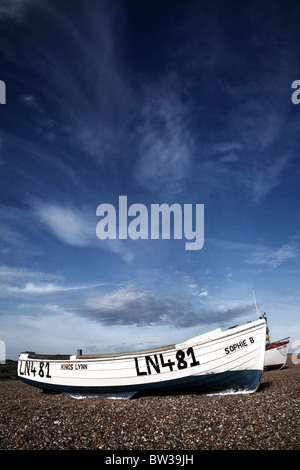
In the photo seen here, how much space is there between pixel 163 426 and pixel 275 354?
31.8m

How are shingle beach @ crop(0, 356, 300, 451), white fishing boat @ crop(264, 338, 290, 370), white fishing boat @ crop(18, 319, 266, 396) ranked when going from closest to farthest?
shingle beach @ crop(0, 356, 300, 451), white fishing boat @ crop(18, 319, 266, 396), white fishing boat @ crop(264, 338, 290, 370)

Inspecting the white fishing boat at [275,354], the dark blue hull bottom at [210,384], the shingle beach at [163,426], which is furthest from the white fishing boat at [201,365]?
the white fishing boat at [275,354]

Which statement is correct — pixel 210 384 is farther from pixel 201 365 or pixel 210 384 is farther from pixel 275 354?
pixel 275 354

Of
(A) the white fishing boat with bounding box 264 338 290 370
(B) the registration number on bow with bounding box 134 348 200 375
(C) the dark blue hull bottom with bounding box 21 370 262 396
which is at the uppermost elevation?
(B) the registration number on bow with bounding box 134 348 200 375

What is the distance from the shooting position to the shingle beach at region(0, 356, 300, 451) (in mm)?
9281

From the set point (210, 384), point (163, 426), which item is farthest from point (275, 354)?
point (163, 426)

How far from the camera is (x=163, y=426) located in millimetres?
10773

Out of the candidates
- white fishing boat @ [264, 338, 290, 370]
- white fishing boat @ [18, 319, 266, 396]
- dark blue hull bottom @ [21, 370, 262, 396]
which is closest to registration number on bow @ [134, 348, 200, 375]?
white fishing boat @ [18, 319, 266, 396]

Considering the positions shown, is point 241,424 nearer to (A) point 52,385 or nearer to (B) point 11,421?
(B) point 11,421

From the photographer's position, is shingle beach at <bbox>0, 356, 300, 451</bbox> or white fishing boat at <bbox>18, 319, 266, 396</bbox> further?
white fishing boat at <bbox>18, 319, 266, 396</bbox>

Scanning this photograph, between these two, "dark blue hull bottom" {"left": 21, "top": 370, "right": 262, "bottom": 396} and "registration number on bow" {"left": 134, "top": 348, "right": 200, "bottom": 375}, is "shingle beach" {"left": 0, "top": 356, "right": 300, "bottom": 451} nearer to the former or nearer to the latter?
"dark blue hull bottom" {"left": 21, "top": 370, "right": 262, "bottom": 396}

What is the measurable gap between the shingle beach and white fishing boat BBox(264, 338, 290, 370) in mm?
24405
